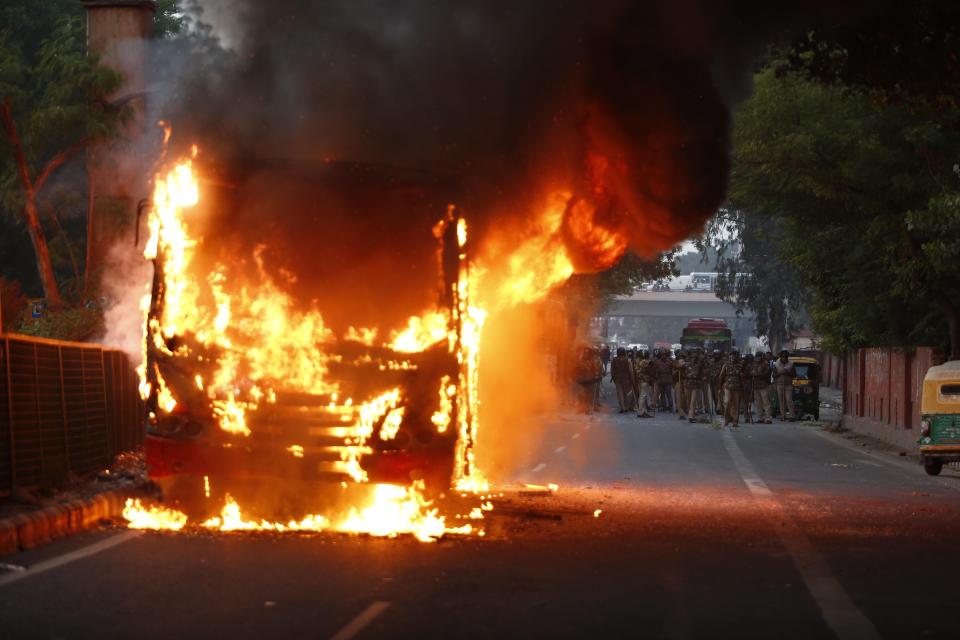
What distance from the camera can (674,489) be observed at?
18375mm

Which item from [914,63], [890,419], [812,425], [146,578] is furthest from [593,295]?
[146,578]

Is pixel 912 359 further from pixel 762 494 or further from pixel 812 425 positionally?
pixel 762 494

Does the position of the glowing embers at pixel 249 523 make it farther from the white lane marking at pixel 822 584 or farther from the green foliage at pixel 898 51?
the green foliage at pixel 898 51

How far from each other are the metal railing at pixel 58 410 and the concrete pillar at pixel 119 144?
4842mm

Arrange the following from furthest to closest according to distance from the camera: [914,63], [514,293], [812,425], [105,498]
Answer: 1. [812,425]
2. [514,293]
3. [914,63]
4. [105,498]

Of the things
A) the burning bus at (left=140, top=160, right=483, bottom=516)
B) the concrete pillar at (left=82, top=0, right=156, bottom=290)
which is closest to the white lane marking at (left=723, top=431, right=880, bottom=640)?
the burning bus at (left=140, top=160, right=483, bottom=516)

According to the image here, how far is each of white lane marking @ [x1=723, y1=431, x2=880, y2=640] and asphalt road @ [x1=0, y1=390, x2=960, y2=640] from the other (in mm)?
23

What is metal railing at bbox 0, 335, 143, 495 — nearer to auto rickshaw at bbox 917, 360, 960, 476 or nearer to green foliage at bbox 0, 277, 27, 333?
green foliage at bbox 0, 277, 27, 333

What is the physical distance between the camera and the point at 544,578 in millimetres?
10109

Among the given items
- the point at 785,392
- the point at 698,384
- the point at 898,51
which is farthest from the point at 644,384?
the point at 898,51

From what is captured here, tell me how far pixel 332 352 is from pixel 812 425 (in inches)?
1209

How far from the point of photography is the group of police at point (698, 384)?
1547 inches

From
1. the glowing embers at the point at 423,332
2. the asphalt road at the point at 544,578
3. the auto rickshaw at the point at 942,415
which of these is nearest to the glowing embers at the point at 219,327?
the glowing embers at the point at 423,332

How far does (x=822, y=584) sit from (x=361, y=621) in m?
3.52
